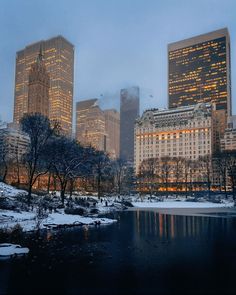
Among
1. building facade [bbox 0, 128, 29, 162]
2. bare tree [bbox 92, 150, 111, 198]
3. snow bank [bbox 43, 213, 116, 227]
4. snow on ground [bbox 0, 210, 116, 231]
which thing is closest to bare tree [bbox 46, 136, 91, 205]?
building facade [bbox 0, 128, 29, 162]

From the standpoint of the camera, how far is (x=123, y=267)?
1544 cm

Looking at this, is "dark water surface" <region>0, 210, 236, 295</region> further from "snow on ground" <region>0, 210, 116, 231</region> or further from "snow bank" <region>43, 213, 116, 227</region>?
"snow bank" <region>43, 213, 116, 227</region>

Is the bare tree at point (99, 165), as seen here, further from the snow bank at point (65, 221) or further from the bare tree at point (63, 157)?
the snow bank at point (65, 221)

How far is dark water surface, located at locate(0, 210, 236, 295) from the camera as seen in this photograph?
12.3m

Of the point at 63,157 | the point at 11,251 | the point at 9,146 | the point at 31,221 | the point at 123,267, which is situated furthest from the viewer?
the point at 9,146

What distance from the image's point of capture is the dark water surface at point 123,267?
12297 millimetres

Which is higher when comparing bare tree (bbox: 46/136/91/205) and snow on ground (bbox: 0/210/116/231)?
bare tree (bbox: 46/136/91/205)

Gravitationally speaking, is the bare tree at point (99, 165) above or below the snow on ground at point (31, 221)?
above

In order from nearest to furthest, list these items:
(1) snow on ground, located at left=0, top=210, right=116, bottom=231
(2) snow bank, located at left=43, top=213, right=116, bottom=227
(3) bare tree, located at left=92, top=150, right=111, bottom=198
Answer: (1) snow on ground, located at left=0, top=210, right=116, bottom=231 → (2) snow bank, located at left=43, top=213, right=116, bottom=227 → (3) bare tree, located at left=92, top=150, right=111, bottom=198

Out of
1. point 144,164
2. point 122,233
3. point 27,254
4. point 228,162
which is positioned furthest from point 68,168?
point 144,164

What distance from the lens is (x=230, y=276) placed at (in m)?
13.9

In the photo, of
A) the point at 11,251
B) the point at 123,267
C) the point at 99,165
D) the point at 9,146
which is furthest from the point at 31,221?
the point at 9,146

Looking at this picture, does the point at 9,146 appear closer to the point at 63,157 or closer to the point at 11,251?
the point at 63,157

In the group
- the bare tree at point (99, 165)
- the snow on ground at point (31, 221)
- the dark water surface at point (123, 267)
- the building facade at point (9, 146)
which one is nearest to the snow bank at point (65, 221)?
the snow on ground at point (31, 221)
